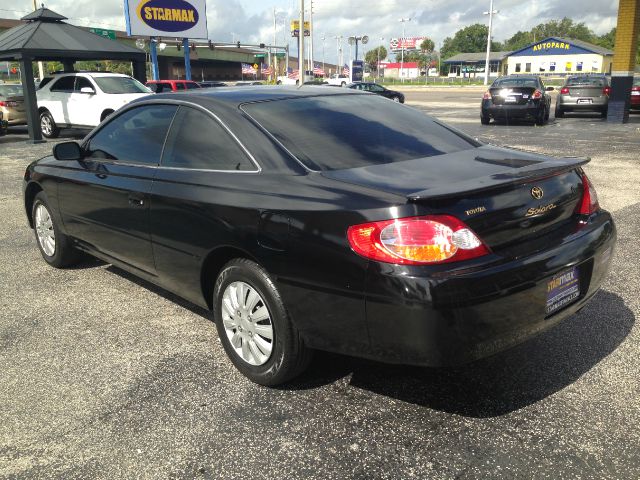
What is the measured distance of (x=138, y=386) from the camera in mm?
3191

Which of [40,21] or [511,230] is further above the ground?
[40,21]

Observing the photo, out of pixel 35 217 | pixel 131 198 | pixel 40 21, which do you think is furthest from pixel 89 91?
pixel 131 198

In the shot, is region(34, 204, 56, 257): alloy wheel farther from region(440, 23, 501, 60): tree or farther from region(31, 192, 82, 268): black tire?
region(440, 23, 501, 60): tree

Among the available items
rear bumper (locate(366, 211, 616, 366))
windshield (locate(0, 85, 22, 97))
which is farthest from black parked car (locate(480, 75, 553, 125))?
rear bumper (locate(366, 211, 616, 366))

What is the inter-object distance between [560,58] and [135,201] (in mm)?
109151

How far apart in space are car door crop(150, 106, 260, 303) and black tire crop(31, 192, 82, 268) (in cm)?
172

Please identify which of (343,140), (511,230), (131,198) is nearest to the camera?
(511,230)

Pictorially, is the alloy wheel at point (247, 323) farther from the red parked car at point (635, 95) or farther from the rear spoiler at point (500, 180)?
the red parked car at point (635, 95)

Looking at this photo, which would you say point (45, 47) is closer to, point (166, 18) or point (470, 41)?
point (166, 18)

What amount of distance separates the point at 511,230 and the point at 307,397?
1.32 meters

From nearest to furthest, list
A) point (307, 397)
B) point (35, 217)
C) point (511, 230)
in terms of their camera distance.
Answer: point (511, 230)
point (307, 397)
point (35, 217)

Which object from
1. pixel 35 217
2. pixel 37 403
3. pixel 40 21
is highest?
pixel 40 21

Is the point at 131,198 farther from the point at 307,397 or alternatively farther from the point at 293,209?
the point at 307,397

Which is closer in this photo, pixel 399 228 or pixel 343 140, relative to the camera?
pixel 399 228
